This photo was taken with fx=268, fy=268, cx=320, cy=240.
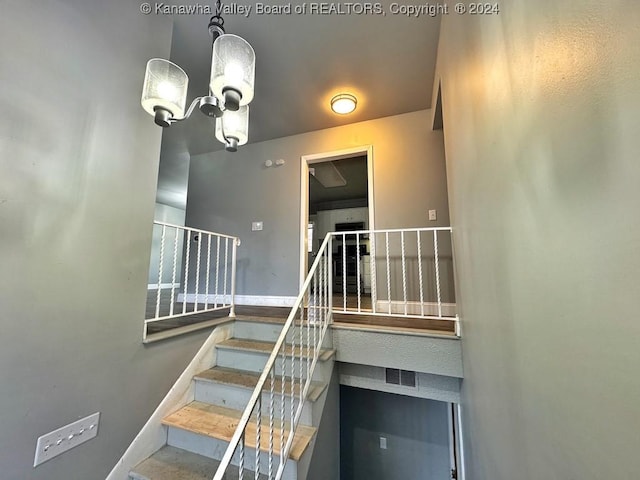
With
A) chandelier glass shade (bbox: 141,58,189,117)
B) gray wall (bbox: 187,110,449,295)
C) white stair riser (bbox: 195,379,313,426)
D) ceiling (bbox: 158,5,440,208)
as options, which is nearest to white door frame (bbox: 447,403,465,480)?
white stair riser (bbox: 195,379,313,426)

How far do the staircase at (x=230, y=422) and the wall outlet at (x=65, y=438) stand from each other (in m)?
0.41

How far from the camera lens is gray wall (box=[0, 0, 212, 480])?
1.20 metres

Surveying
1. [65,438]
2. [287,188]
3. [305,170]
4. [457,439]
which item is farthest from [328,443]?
[305,170]

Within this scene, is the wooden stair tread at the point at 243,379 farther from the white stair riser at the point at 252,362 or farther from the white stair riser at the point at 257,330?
the white stair riser at the point at 257,330

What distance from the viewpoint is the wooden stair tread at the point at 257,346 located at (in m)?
2.12

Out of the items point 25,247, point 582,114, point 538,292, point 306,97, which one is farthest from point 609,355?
point 306,97

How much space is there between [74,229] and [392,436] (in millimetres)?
4377

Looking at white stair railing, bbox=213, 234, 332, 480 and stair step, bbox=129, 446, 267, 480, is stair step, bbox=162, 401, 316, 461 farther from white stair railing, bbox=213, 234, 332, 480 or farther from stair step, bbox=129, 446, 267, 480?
stair step, bbox=129, 446, 267, 480

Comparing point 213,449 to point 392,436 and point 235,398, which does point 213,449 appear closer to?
point 235,398

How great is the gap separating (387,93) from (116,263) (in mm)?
3011

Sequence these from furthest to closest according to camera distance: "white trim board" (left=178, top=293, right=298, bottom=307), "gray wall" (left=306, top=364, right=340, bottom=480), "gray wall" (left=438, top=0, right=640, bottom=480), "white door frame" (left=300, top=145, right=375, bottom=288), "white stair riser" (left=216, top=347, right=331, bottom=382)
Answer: "white trim board" (left=178, top=293, right=298, bottom=307) < "white door frame" (left=300, top=145, right=375, bottom=288) < "white stair riser" (left=216, top=347, right=331, bottom=382) < "gray wall" (left=306, top=364, right=340, bottom=480) < "gray wall" (left=438, top=0, right=640, bottom=480)

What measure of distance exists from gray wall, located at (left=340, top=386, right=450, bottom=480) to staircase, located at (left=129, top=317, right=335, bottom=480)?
2.35m

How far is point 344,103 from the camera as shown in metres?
3.08

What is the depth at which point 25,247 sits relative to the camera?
124cm
